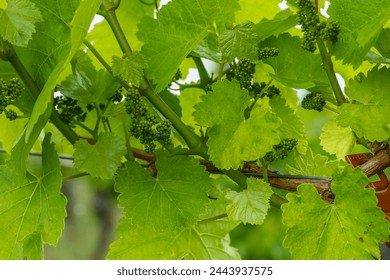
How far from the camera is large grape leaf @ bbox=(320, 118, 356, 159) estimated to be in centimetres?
86

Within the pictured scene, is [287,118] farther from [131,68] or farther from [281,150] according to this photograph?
[131,68]

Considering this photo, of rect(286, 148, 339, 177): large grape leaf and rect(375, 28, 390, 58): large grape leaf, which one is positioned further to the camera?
rect(286, 148, 339, 177): large grape leaf

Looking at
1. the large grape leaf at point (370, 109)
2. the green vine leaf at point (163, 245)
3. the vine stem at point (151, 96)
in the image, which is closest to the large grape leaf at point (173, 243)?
the green vine leaf at point (163, 245)

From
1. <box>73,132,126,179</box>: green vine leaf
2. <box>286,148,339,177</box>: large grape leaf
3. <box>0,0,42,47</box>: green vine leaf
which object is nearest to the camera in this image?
<box>0,0,42,47</box>: green vine leaf

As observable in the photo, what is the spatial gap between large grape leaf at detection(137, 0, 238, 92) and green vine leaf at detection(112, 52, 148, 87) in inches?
1.0

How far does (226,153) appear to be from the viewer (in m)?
0.73

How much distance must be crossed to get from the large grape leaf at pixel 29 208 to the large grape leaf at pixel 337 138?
314 mm

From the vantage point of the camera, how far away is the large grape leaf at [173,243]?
2.79 ft

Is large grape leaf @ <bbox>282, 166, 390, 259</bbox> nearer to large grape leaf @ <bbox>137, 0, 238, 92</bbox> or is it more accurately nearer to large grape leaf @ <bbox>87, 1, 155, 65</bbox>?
large grape leaf @ <bbox>137, 0, 238, 92</bbox>

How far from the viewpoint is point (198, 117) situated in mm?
742

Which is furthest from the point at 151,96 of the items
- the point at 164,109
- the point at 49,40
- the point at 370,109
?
the point at 370,109

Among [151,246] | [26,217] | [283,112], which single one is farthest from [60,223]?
[283,112]

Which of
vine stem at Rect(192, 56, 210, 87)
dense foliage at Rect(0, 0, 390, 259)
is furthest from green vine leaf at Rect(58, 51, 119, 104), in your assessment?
vine stem at Rect(192, 56, 210, 87)

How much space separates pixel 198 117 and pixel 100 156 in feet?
0.39
